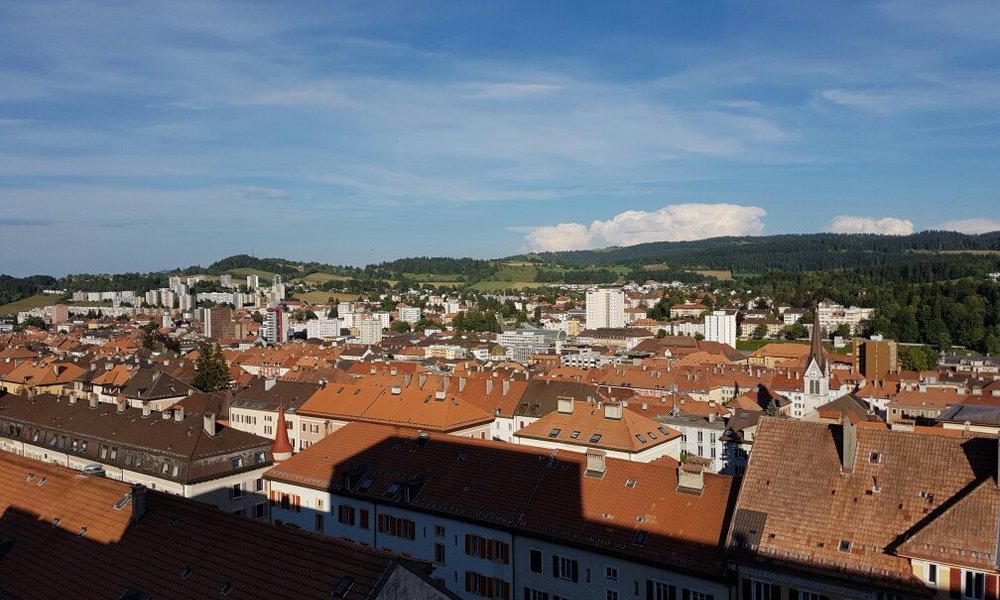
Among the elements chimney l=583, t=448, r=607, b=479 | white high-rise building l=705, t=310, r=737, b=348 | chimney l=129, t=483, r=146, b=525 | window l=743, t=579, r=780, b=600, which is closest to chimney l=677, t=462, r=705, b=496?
chimney l=583, t=448, r=607, b=479

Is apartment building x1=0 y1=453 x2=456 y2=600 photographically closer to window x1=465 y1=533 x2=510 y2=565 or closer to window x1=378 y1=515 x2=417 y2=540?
window x1=465 y1=533 x2=510 y2=565

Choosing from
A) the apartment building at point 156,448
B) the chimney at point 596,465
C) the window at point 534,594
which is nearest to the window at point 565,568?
the window at point 534,594

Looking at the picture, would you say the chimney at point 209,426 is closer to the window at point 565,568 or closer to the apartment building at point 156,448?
the apartment building at point 156,448

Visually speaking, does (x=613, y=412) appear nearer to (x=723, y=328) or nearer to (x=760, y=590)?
(x=760, y=590)

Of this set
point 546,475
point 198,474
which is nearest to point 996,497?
point 546,475

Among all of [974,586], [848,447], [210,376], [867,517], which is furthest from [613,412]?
[210,376]

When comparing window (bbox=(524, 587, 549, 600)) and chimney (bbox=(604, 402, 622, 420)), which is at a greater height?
chimney (bbox=(604, 402, 622, 420))
